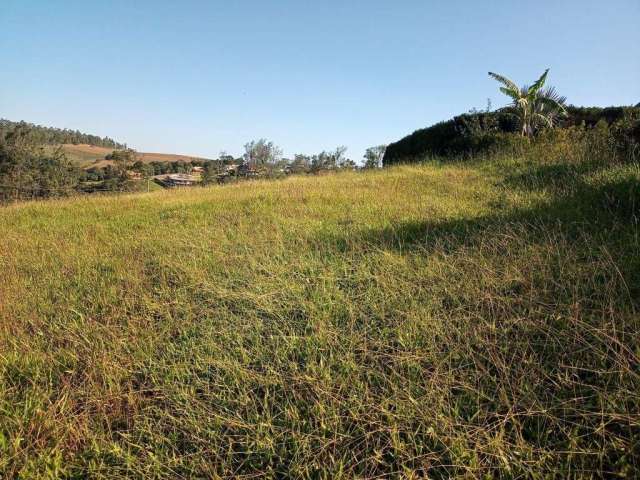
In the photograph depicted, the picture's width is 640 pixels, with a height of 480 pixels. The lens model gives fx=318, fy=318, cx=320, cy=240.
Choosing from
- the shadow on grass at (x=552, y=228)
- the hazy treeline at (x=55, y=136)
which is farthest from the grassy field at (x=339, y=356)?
the hazy treeline at (x=55, y=136)

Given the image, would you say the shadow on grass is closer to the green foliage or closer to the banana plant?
the banana plant

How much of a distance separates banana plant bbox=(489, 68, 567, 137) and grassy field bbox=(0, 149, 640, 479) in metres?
8.17

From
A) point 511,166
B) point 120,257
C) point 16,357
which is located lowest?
point 16,357

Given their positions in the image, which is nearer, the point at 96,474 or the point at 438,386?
the point at 96,474

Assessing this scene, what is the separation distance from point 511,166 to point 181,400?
873cm

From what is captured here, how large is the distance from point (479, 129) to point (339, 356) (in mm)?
11806

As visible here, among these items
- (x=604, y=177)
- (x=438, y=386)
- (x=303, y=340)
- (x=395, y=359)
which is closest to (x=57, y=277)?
(x=303, y=340)

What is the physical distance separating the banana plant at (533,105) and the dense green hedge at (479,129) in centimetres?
46

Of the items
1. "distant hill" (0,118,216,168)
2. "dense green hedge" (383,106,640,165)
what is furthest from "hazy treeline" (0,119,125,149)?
"dense green hedge" (383,106,640,165)

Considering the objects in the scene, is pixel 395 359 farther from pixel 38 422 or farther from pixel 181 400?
pixel 38 422

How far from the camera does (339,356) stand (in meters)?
2.02

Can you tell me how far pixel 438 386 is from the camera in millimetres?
1729

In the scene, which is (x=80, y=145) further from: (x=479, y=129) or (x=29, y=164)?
(x=479, y=129)

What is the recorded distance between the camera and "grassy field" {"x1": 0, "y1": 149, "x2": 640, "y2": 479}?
1.49m
